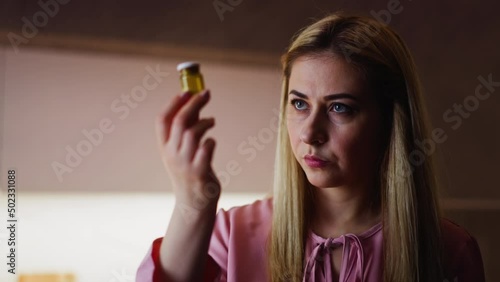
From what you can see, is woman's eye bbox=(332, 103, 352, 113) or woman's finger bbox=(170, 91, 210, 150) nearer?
woman's finger bbox=(170, 91, 210, 150)

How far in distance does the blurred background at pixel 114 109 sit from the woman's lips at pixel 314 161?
0.31 metres

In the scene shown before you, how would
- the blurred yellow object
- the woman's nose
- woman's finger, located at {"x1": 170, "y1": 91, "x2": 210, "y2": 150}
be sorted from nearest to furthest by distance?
woman's finger, located at {"x1": 170, "y1": 91, "x2": 210, "y2": 150}
the woman's nose
the blurred yellow object

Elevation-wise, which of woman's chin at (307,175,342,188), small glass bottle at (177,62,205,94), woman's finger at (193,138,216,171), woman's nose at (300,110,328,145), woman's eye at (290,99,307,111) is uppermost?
small glass bottle at (177,62,205,94)

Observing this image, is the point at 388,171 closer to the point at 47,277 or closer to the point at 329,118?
the point at 329,118

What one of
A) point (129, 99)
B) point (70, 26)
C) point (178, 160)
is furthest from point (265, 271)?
point (70, 26)

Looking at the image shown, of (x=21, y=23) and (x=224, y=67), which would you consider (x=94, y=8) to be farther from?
(x=224, y=67)

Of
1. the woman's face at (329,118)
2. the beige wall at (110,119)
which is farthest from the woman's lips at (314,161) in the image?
the beige wall at (110,119)

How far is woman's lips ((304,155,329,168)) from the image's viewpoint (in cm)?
63

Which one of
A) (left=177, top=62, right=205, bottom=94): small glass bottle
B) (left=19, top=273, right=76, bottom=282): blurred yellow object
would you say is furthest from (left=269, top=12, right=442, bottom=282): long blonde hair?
(left=19, top=273, right=76, bottom=282): blurred yellow object

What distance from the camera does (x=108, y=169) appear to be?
86 centimetres

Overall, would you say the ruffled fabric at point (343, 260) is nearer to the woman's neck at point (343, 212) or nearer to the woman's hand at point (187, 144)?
the woman's neck at point (343, 212)

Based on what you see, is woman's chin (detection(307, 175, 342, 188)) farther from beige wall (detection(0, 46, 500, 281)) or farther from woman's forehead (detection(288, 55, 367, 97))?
beige wall (detection(0, 46, 500, 281))

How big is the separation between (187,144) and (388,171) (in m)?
0.30

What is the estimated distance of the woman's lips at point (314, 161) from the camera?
634mm
